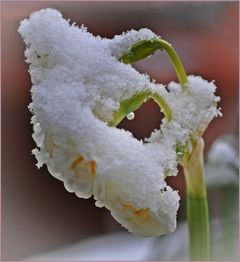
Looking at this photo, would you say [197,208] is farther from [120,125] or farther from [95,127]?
[120,125]

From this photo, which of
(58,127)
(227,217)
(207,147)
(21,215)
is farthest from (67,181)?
Result: (21,215)

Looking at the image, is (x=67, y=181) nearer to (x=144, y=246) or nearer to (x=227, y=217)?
(x=227, y=217)

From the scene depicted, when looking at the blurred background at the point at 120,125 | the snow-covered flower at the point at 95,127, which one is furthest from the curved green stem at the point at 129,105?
the blurred background at the point at 120,125

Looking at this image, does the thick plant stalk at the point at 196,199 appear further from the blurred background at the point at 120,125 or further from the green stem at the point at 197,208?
the blurred background at the point at 120,125

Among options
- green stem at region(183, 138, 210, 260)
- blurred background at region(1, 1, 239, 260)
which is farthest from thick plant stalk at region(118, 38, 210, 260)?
blurred background at region(1, 1, 239, 260)

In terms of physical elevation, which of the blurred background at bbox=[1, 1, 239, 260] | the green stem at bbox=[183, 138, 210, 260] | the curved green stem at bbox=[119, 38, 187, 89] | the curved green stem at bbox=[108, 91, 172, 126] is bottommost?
the green stem at bbox=[183, 138, 210, 260]

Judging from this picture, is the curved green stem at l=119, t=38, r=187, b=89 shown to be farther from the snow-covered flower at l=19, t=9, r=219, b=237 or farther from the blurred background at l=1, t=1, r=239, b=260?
the blurred background at l=1, t=1, r=239, b=260
